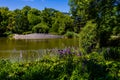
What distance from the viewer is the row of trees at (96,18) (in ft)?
87.6

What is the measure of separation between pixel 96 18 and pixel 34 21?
56.7 metres

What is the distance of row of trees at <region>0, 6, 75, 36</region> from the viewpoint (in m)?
76.6

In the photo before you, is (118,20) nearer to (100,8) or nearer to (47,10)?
(100,8)

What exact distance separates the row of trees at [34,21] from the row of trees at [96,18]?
43514mm

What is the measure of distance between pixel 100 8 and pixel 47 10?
61974 millimetres

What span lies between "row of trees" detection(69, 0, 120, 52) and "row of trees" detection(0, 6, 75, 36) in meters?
43.5

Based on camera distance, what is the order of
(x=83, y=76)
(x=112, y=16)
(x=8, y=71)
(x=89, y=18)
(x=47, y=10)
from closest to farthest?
(x=83, y=76), (x=8, y=71), (x=112, y=16), (x=89, y=18), (x=47, y=10)

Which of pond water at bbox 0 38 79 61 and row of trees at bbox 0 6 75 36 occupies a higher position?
row of trees at bbox 0 6 75 36

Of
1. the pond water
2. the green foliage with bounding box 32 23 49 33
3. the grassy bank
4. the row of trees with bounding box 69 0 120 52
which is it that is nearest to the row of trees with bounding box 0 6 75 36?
the green foliage with bounding box 32 23 49 33

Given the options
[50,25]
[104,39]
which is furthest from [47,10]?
[104,39]

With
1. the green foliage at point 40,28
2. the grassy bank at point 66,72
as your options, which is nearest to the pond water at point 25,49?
the grassy bank at point 66,72

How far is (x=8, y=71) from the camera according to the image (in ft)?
31.0

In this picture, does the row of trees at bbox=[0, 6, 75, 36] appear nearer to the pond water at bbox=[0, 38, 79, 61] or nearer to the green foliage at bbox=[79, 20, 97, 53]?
the pond water at bbox=[0, 38, 79, 61]

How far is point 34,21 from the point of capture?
278 feet
